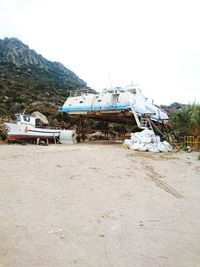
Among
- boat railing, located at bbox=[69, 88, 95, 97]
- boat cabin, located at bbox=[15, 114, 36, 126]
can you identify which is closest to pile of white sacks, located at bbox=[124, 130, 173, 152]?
boat cabin, located at bbox=[15, 114, 36, 126]

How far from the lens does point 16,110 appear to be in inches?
1108

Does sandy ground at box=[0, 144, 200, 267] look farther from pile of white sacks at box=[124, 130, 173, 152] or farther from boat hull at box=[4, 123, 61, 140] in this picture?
boat hull at box=[4, 123, 61, 140]

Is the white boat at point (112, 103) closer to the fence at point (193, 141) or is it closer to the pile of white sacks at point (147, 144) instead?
the pile of white sacks at point (147, 144)

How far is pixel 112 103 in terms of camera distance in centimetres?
1861

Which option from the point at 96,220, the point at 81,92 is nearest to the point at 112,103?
the point at 81,92

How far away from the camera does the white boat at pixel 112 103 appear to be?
1803cm

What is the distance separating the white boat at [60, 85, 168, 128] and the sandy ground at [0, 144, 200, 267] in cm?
1143

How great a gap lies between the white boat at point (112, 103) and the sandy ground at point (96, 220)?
11426 millimetres

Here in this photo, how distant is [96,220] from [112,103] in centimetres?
1520

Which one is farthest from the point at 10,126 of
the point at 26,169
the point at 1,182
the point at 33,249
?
the point at 33,249

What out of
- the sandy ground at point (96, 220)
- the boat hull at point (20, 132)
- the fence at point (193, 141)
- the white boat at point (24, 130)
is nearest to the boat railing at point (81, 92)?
the white boat at point (24, 130)

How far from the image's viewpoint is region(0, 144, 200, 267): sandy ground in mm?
2863

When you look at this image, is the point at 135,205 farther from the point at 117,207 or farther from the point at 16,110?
the point at 16,110

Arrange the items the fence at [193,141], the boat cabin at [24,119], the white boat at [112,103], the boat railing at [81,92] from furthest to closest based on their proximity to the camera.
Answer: the boat railing at [81,92]
the white boat at [112,103]
the fence at [193,141]
the boat cabin at [24,119]
